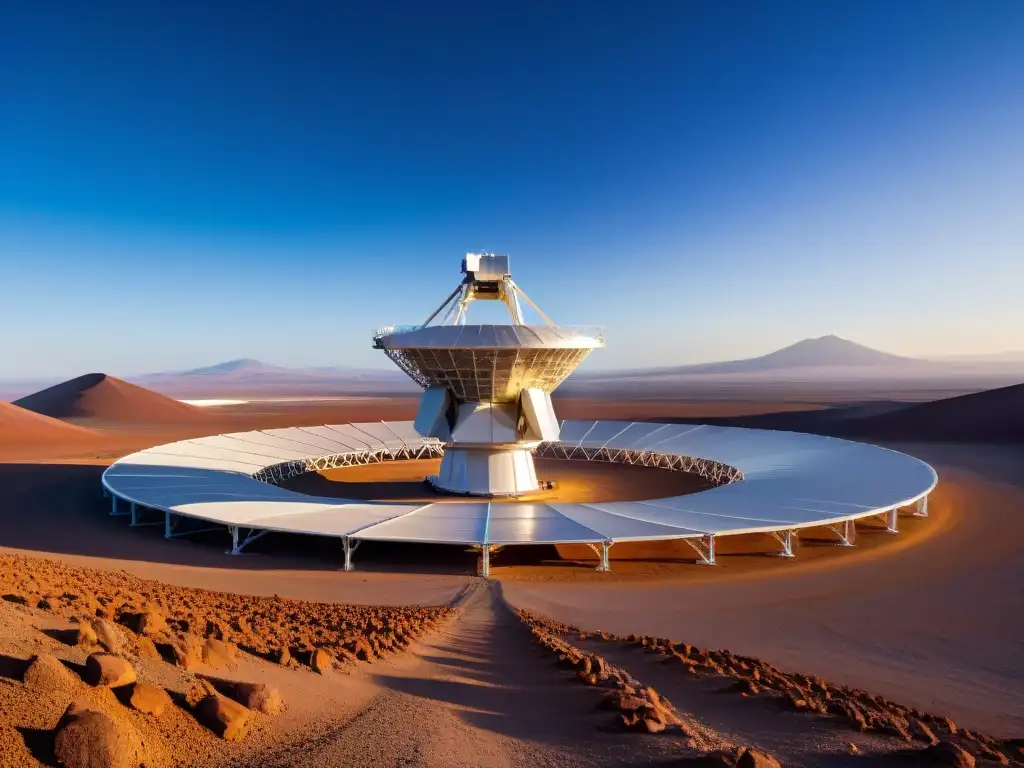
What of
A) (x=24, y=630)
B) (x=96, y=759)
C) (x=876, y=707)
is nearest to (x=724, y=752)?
(x=876, y=707)

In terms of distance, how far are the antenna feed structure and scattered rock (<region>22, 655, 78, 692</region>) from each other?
26.3 metres

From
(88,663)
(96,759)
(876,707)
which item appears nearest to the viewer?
(96,759)

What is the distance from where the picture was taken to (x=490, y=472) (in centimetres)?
3722

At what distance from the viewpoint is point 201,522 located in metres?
32.5

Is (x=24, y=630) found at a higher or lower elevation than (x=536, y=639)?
higher

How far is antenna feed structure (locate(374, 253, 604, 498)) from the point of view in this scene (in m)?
33.1

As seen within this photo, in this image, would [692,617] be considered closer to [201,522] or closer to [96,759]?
[96,759]

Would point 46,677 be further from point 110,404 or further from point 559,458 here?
point 110,404

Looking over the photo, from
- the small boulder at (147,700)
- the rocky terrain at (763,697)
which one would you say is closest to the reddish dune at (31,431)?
the small boulder at (147,700)

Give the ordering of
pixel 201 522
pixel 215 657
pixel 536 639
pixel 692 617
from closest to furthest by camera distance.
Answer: pixel 215 657, pixel 536 639, pixel 692 617, pixel 201 522

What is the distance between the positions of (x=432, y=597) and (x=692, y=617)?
7915 millimetres

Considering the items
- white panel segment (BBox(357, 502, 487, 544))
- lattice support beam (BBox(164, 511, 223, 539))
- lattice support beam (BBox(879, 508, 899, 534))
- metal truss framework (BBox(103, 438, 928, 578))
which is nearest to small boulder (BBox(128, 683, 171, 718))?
white panel segment (BBox(357, 502, 487, 544))

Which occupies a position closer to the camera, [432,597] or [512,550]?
[432,597]

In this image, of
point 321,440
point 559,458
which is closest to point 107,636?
point 321,440
